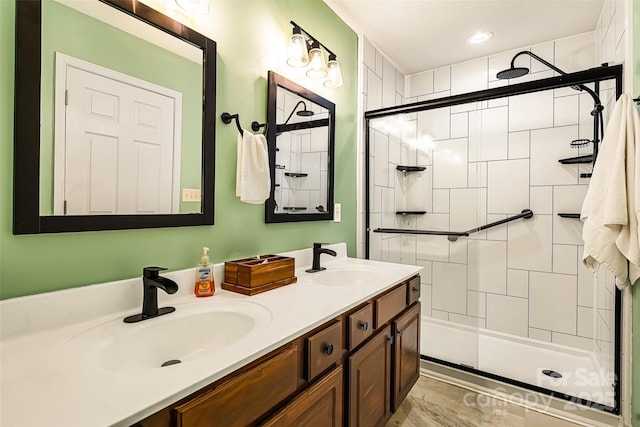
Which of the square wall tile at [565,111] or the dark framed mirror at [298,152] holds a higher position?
the square wall tile at [565,111]

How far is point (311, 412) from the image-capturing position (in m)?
0.94

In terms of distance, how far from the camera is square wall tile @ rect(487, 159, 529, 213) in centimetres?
247

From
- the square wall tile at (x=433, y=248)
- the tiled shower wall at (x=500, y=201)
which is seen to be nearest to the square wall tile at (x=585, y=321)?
the tiled shower wall at (x=500, y=201)

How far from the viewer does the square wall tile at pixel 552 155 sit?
230cm

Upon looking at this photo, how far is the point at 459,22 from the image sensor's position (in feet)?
A: 7.13

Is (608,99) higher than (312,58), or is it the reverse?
(312,58)

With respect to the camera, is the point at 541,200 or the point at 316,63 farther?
the point at 541,200

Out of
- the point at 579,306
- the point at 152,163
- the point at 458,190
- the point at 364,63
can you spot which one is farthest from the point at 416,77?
the point at 152,163

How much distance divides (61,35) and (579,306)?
3.22 meters

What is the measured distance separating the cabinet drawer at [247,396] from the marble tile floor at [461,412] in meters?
1.20

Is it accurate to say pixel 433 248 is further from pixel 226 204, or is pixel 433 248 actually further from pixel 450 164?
pixel 226 204

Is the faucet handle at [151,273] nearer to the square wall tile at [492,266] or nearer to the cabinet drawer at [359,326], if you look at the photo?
the cabinet drawer at [359,326]

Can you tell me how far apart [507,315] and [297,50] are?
2516mm

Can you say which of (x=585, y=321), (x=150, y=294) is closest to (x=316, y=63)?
(x=150, y=294)
